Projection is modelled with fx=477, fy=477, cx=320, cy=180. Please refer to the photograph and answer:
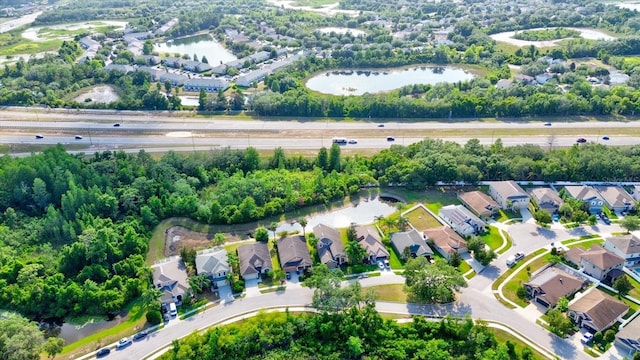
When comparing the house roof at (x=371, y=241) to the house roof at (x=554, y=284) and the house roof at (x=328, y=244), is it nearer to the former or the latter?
the house roof at (x=328, y=244)

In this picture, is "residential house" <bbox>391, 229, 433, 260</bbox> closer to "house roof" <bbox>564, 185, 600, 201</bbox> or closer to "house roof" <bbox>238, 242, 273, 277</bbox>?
"house roof" <bbox>238, 242, 273, 277</bbox>

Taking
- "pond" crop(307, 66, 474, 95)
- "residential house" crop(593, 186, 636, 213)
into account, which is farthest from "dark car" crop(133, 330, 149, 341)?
"pond" crop(307, 66, 474, 95)

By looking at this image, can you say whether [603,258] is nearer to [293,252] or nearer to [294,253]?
[294,253]

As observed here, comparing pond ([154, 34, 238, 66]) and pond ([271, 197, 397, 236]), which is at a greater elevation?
pond ([154, 34, 238, 66])

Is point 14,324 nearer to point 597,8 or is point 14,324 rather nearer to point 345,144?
point 345,144

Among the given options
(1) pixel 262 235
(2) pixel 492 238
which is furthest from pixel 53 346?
(2) pixel 492 238

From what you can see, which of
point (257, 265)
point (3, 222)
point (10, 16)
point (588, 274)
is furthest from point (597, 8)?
point (10, 16)
